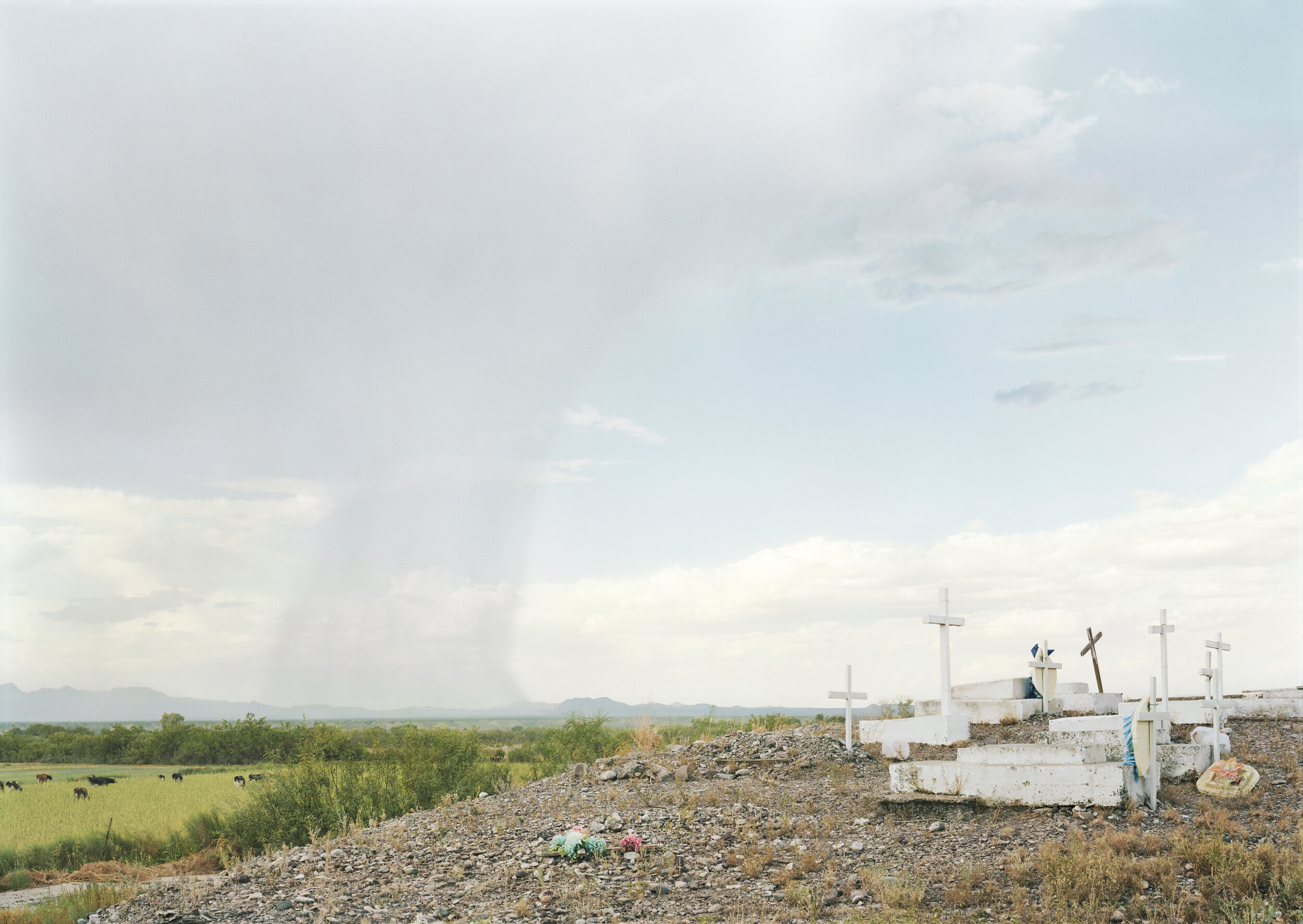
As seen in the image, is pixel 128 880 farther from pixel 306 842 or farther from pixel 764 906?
pixel 764 906

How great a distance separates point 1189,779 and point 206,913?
1339 centimetres

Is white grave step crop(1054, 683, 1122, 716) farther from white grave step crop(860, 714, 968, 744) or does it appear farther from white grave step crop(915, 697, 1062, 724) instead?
white grave step crop(860, 714, 968, 744)

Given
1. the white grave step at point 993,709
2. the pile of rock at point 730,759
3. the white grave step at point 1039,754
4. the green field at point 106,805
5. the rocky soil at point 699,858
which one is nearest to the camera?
A: the rocky soil at point 699,858

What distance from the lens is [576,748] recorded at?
995 inches

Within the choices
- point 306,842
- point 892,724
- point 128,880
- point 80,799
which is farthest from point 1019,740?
point 80,799

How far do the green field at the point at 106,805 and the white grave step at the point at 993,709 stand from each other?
636 inches

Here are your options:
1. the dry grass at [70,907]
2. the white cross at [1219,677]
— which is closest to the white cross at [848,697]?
the white cross at [1219,677]

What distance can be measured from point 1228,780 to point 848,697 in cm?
704

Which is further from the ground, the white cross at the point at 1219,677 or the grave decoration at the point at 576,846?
the white cross at the point at 1219,677

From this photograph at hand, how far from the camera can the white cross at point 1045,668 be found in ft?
57.6

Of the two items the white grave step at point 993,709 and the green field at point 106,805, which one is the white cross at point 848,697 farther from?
the green field at point 106,805

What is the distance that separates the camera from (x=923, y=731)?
648 inches

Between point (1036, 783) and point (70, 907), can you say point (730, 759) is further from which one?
point (70, 907)

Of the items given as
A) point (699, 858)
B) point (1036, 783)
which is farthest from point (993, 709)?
point (699, 858)
